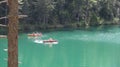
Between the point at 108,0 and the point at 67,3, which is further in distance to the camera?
the point at 108,0

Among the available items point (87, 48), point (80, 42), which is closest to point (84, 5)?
point (80, 42)

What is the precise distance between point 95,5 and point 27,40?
24989 mm

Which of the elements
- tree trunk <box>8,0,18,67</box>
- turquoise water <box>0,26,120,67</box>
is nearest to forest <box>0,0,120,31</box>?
turquoise water <box>0,26,120,67</box>

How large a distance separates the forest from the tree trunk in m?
37.7

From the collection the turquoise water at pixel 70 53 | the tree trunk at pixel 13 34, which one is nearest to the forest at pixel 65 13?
the turquoise water at pixel 70 53

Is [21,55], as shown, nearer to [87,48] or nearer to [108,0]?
[87,48]

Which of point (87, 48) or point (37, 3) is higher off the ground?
point (37, 3)

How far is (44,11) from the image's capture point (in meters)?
48.6

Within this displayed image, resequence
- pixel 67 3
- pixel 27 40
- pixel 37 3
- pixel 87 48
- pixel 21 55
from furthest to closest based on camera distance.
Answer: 1. pixel 67 3
2. pixel 37 3
3. pixel 27 40
4. pixel 87 48
5. pixel 21 55

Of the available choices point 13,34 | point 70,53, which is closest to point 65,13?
point 70,53

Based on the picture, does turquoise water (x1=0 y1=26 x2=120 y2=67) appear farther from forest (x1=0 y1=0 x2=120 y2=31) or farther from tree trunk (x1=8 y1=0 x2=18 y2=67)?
tree trunk (x1=8 y1=0 x2=18 y2=67)

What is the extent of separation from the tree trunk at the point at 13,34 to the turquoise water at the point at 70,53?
56.9ft

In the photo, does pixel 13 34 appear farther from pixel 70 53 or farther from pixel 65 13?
pixel 65 13

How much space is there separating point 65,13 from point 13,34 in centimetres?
4926
